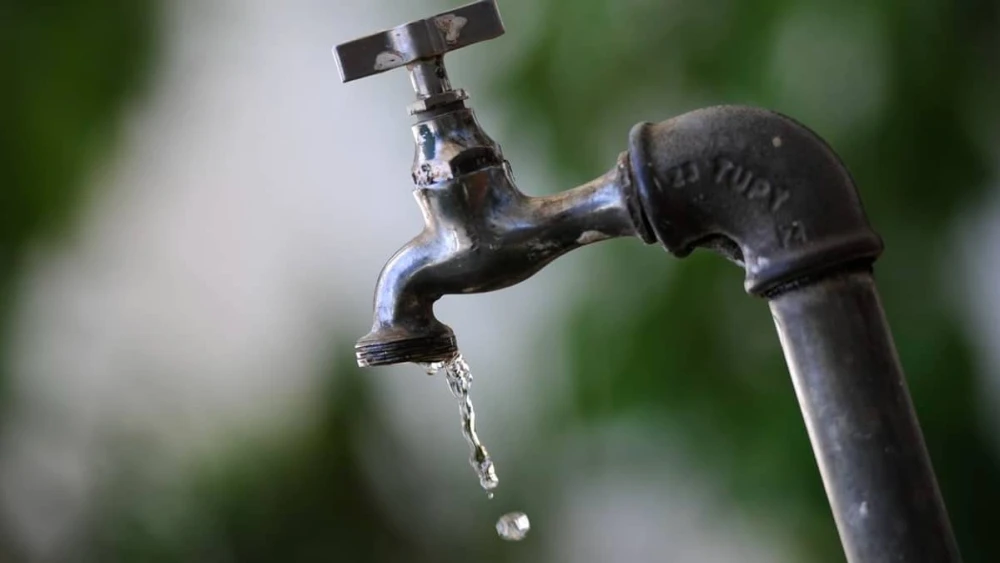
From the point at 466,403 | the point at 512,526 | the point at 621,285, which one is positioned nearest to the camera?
the point at 466,403

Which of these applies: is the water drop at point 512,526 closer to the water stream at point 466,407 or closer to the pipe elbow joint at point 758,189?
the water stream at point 466,407

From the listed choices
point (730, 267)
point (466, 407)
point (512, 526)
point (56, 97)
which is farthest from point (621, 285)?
point (56, 97)

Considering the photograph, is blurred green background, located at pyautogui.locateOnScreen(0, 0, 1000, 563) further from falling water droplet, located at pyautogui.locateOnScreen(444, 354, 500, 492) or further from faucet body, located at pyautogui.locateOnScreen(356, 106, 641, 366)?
faucet body, located at pyautogui.locateOnScreen(356, 106, 641, 366)

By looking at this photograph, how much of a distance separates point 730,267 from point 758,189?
1.86 feet

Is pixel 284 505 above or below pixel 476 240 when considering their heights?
below

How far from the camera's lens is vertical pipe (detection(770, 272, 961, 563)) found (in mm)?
495

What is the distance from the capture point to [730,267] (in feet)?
→ 3.47

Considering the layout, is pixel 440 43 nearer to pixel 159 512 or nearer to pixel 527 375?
pixel 527 375

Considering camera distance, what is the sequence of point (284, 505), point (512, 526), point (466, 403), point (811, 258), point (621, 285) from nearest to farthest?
point (811, 258) → point (466, 403) → point (512, 526) → point (621, 285) → point (284, 505)

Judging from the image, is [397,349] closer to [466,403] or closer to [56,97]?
[466,403]

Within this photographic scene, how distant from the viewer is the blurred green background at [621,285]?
0.98 m

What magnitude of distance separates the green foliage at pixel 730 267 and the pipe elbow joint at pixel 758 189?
52 centimetres

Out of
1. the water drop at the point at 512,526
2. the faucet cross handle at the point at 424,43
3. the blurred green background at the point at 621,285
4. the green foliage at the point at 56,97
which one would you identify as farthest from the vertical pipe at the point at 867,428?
the green foliage at the point at 56,97

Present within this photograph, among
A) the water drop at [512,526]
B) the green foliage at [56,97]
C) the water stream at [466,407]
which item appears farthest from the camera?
the green foliage at [56,97]
